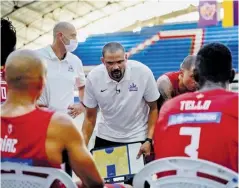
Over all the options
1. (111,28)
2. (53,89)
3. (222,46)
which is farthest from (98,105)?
(111,28)

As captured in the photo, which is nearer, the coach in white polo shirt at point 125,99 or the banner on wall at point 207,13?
the coach in white polo shirt at point 125,99

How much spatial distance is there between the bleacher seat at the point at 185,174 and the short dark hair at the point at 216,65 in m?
0.38

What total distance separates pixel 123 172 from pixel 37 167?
1411 millimetres

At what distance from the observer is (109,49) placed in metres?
3.23

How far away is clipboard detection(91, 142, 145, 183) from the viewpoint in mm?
2953

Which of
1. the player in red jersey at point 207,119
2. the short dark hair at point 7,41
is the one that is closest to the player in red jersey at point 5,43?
the short dark hair at point 7,41

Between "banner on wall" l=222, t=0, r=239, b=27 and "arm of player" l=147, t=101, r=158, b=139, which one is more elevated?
"banner on wall" l=222, t=0, r=239, b=27

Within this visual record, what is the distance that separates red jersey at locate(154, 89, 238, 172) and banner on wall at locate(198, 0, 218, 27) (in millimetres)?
8823

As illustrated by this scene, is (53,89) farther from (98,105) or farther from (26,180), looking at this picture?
(26,180)

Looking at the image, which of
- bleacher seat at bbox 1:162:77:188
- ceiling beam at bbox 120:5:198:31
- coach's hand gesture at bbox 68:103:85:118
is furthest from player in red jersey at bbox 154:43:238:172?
ceiling beam at bbox 120:5:198:31

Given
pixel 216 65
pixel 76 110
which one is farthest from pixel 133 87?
pixel 216 65

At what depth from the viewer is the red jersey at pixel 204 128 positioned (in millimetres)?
1663

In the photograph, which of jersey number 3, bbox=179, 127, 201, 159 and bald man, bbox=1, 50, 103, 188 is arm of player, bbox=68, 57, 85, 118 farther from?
jersey number 3, bbox=179, 127, 201, 159

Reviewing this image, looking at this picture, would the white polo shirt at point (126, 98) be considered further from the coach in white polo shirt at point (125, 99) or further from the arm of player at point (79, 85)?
the arm of player at point (79, 85)
